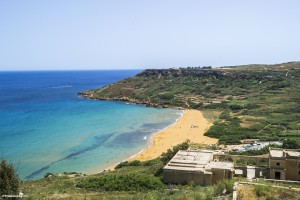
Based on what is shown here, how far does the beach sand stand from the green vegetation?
193cm

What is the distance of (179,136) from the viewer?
161 feet

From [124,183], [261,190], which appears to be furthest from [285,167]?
[124,183]

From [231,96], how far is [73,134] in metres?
45.6

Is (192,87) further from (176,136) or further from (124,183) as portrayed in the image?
(124,183)

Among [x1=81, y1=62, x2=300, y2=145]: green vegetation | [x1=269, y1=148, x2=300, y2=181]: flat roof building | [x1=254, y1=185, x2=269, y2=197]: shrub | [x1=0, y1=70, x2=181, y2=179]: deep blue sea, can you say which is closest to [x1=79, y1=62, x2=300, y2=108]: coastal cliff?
[x1=81, y1=62, x2=300, y2=145]: green vegetation

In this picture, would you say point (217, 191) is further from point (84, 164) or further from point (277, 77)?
point (277, 77)

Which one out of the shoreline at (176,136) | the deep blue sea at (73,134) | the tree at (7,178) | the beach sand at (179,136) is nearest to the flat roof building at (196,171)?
the tree at (7,178)

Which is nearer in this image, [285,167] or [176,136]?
[285,167]

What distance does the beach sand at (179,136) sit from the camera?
41188mm

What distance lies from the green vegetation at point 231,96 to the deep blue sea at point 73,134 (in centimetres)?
967

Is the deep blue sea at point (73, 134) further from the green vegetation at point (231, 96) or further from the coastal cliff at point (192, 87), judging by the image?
the green vegetation at point (231, 96)

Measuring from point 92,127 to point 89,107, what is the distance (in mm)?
23433

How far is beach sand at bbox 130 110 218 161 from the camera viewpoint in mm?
41188

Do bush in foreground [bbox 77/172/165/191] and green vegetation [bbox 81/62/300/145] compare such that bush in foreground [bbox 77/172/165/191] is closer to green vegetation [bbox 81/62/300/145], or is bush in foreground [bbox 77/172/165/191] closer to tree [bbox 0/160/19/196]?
tree [bbox 0/160/19/196]
